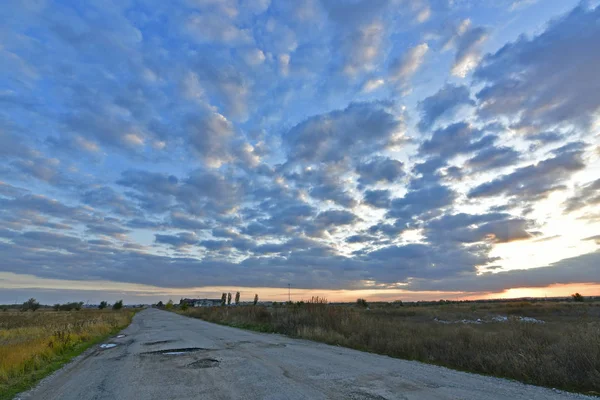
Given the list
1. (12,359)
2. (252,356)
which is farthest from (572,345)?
(12,359)

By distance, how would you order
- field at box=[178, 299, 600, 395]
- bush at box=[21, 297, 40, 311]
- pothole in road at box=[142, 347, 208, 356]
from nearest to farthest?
1. field at box=[178, 299, 600, 395]
2. pothole in road at box=[142, 347, 208, 356]
3. bush at box=[21, 297, 40, 311]

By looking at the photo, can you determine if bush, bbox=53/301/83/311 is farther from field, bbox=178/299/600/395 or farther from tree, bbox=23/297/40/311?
field, bbox=178/299/600/395

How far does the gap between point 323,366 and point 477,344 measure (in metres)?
5.41

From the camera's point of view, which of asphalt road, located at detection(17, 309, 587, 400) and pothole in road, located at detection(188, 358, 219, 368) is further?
pothole in road, located at detection(188, 358, 219, 368)

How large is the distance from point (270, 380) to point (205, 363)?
359 centimetres

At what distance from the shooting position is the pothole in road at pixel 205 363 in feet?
34.4

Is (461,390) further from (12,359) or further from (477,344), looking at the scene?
(12,359)

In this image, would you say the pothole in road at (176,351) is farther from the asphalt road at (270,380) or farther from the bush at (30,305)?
the bush at (30,305)

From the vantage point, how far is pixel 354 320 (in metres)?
20.1

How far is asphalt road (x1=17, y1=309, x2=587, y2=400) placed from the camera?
7066 mm

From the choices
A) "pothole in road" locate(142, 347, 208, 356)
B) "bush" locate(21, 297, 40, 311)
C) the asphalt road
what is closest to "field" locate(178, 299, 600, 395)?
the asphalt road

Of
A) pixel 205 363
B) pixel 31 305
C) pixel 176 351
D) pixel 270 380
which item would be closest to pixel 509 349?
pixel 270 380

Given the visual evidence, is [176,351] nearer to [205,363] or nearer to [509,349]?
[205,363]

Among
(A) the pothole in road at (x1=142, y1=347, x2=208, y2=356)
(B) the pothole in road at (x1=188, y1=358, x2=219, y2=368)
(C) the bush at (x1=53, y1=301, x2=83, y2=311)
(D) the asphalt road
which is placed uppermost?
(C) the bush at (x1=53, y1=301, x2=83, y2=311)
